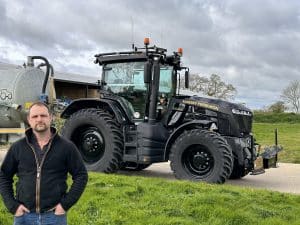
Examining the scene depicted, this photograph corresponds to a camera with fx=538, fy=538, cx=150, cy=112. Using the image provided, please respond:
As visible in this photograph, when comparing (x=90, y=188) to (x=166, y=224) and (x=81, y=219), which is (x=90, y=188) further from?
(x=166, y=224)

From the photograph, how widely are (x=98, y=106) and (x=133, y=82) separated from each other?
3.33 feet

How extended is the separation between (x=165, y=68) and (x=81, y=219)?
206 inches

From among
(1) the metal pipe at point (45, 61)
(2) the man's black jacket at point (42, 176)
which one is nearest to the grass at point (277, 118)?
(1) the metal pipe at point (45, 61)

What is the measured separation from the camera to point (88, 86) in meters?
39.4

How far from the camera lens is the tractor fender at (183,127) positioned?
10391 millimetres

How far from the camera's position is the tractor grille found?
10798 millimetres

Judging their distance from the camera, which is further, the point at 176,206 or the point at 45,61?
the point at 45,61

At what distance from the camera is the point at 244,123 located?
11078 millimetres

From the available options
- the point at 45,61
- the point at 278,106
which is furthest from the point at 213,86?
the point at 45,61

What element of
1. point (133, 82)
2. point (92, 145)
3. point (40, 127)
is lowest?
point (92, 145)

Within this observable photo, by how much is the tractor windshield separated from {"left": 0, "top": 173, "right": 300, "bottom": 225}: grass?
102 inches

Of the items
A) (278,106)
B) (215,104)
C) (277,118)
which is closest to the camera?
(215,104)

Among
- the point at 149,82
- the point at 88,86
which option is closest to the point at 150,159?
the point at 149,82

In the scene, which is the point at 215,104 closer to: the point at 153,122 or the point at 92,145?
the point at 153,122
